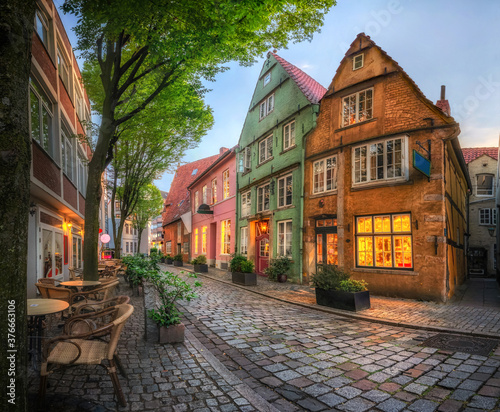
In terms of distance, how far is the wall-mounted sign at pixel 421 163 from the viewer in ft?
29.8

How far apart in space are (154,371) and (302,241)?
10.5m

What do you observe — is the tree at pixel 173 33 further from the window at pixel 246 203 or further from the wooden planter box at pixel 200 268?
the wooden planter box at pixel 200 268

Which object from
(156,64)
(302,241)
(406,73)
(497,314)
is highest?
(406,73)

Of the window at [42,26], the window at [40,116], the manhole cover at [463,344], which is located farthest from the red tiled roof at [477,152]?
the window at [42,26]

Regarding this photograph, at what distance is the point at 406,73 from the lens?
1082 centimetres

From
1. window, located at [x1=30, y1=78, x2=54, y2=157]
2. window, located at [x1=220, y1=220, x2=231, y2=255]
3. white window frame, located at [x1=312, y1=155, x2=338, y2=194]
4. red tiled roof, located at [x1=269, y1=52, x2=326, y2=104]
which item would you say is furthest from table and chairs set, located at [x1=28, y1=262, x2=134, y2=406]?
window, located at [x1=220, y1=220, x2=231, y2=255]

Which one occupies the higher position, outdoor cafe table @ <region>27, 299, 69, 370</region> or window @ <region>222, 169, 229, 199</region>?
window @ <region>222, 169, 229, 199</region>

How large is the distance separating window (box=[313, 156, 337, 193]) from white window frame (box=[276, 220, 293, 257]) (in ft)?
8.22

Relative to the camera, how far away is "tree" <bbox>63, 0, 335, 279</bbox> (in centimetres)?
620

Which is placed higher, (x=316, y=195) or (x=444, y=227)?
(x=316, y=195)

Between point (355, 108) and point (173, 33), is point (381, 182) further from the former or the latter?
point (173, 33)

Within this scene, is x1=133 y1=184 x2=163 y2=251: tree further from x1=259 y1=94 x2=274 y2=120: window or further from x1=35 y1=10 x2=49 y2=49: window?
x1=35 y1=10 x2=49 y2=49: window

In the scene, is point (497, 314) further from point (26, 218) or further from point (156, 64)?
point (156, 64)

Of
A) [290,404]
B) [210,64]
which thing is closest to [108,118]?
[210,64]
